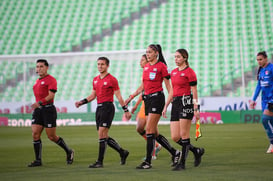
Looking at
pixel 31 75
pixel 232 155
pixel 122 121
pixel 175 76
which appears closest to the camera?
pixel 175 76

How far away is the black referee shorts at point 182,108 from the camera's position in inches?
336

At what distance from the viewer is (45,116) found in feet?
32.0

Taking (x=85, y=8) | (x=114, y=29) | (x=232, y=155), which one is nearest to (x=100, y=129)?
(x=232, y=155)

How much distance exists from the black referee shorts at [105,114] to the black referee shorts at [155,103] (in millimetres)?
756

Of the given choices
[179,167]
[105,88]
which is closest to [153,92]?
[105,88]

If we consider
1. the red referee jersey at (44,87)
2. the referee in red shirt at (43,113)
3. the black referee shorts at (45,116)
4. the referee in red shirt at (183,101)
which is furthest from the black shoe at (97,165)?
the red referee jersey at (44,87)

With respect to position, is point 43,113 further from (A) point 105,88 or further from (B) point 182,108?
(B) point 182,108

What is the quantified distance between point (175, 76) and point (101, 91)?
4.88 feet

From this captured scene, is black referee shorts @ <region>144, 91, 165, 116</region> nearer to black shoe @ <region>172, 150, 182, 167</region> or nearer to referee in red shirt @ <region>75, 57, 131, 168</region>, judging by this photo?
referee in red shirt @ <region>75, 57, 131, 168</region>

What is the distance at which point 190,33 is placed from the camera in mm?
32844

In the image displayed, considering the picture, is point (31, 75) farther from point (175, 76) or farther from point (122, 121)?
point (175, 76)

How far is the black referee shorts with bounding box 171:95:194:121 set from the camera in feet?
28.0

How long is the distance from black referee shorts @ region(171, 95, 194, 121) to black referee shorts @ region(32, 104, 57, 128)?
253cm

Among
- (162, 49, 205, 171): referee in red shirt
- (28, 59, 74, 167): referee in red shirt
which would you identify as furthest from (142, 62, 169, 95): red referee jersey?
(28, 59, 74, 167): referee in red shirt
